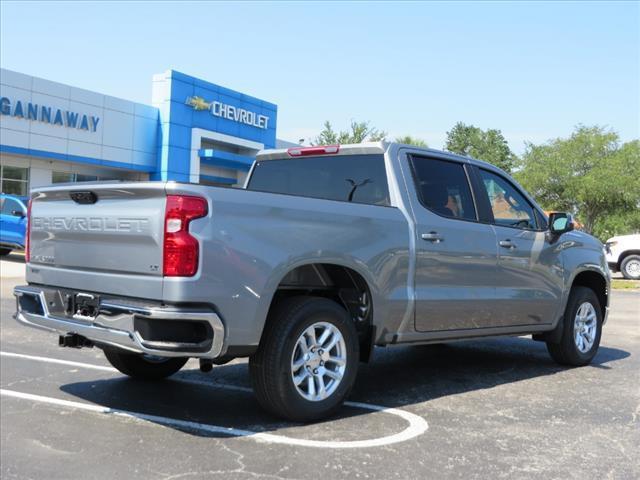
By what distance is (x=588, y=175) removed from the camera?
36.9m

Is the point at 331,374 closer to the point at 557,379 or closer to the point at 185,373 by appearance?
the point at 185,373

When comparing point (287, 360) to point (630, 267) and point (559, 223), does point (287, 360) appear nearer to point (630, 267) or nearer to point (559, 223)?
point (559, 223)

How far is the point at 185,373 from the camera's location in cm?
615

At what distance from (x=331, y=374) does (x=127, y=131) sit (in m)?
31.1

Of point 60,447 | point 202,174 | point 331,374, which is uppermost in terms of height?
point 202,174

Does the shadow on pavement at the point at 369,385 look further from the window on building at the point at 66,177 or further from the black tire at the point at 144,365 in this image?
the window on building at the point at 66,177

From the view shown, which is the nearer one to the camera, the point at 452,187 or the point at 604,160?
the point at 452,187

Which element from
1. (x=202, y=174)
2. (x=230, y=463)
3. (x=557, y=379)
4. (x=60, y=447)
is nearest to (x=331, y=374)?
(x=230, y=463)

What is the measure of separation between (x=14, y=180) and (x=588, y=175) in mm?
29068

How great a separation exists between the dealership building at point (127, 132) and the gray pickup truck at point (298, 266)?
20.7 metres

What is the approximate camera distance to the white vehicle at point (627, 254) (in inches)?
824

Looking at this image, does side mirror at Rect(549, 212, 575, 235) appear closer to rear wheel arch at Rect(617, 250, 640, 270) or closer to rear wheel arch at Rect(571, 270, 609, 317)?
rear wheel arch at Rect(571, 270, 609, 317)

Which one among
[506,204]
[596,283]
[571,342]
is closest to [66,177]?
[596,283]

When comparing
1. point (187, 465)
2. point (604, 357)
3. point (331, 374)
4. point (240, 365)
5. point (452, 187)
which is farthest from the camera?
point (604, 357)
